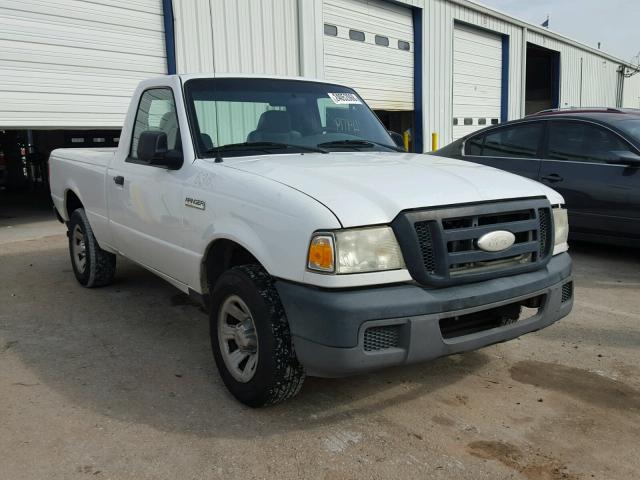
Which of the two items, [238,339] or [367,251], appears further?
[238,339]

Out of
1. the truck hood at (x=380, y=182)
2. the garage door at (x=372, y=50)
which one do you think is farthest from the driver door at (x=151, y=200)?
the garage door at (x=372, y=50)

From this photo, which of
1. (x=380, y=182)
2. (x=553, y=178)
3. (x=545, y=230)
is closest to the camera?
(x=380, y=182)

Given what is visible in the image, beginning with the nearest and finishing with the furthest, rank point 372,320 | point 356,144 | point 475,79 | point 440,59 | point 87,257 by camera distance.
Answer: point 372,320 < point 356,144 < point 87,257 < point 440,59 < point 475,79

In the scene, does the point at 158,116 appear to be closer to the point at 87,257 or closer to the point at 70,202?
the point at 87,257

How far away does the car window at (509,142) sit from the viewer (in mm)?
6949

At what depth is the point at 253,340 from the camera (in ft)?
10.1

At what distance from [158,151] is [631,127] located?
16.6 ft

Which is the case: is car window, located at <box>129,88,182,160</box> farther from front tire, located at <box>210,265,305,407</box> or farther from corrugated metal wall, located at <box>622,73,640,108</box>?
corrugated metal wall, located at <box>622,73,640,108</box>

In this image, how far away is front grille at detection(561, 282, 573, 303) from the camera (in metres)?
3.30

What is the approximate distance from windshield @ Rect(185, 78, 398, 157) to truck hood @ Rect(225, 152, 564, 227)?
24cm

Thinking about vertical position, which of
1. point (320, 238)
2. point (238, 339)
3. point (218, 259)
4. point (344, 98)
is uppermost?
point (344, 98)

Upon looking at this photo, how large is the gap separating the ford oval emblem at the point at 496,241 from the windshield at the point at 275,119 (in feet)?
4.47

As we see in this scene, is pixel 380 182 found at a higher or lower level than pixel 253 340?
higher

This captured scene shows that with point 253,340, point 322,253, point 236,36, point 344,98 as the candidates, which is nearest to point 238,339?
point 253,340
